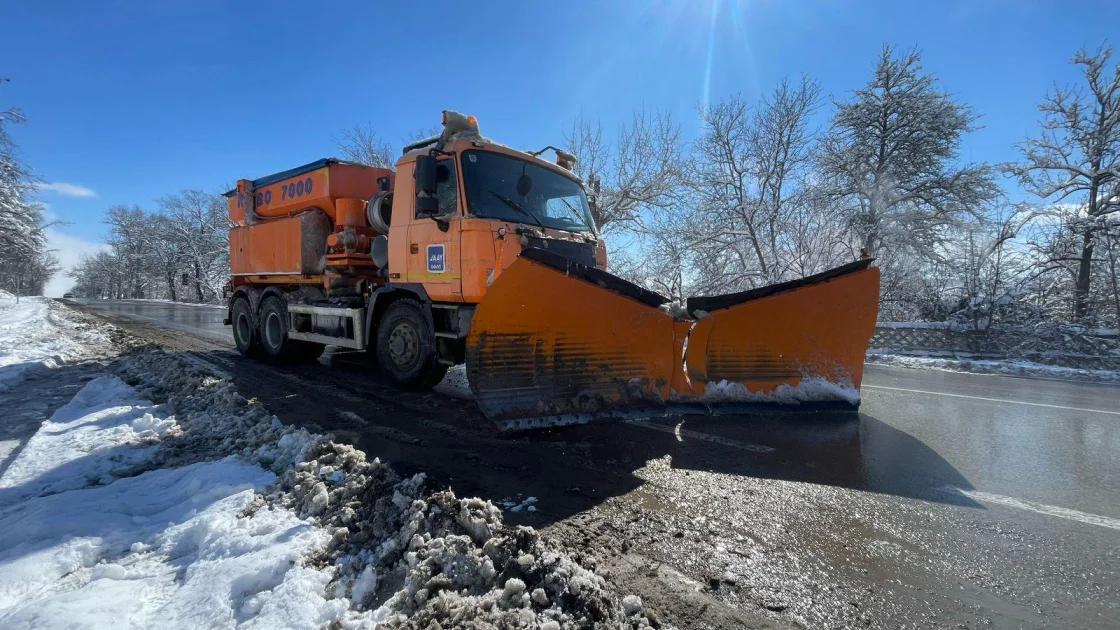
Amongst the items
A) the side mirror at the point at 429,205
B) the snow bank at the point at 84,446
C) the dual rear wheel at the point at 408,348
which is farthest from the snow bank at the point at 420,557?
the side mirror at the point at 429,205

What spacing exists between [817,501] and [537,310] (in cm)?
239

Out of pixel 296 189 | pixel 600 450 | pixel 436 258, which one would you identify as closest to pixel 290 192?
pixel 296 189

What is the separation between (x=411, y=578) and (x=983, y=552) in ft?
8.46

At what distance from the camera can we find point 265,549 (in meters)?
2.22

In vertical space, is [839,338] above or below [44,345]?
above

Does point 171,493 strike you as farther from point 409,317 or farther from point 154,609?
point 409,317

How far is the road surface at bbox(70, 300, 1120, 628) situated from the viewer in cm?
→ 192

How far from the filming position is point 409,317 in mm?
5641

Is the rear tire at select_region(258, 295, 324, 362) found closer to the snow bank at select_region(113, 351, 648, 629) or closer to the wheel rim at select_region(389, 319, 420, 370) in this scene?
the wheel rim at select_region(389, 319, 420, 370)

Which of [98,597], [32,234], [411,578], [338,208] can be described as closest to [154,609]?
[98,597]

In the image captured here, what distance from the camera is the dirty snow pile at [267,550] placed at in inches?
69.8

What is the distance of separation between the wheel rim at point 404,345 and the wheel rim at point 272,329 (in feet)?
11.3

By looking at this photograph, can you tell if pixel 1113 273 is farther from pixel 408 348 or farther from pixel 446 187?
pixel 408 348

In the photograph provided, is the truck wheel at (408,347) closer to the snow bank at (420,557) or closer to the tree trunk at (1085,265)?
the snow bank at (420,557)
